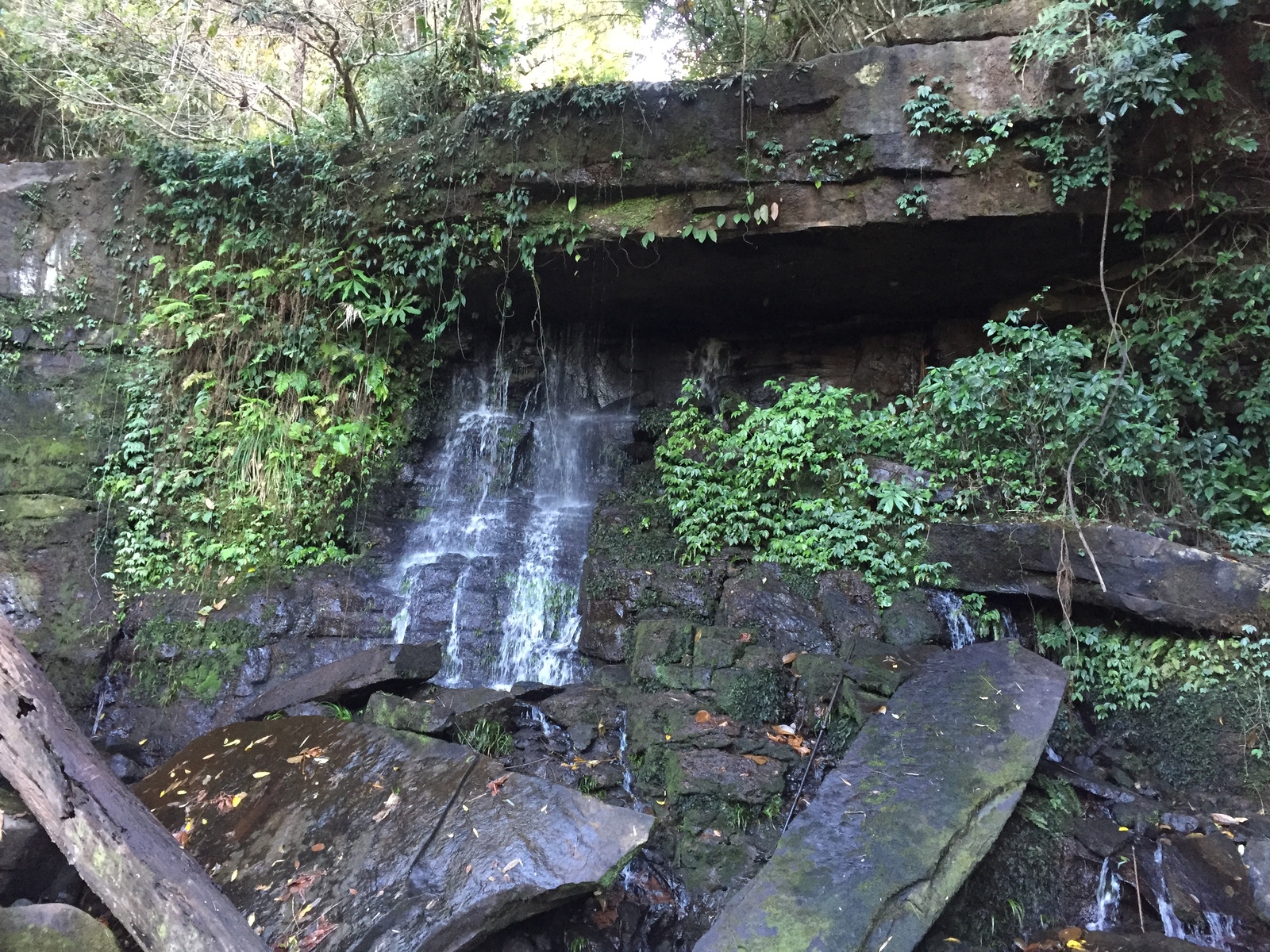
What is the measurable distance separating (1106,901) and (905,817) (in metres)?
1.40

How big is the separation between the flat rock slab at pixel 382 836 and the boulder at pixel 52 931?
1.87 ft

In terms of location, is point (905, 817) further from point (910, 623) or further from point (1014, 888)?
point (910, 623)

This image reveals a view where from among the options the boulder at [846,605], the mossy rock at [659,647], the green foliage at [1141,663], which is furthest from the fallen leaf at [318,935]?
the green foliage at [1141,663]

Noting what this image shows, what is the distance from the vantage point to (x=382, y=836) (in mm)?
3686

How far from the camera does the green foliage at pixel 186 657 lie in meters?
6.16

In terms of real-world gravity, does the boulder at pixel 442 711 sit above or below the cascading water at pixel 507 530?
below

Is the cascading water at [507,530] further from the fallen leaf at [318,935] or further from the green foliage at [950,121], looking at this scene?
the green foliage at [950,121]

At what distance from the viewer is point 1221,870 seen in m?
3.88

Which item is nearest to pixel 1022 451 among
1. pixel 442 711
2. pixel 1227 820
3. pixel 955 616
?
pixel 955 616

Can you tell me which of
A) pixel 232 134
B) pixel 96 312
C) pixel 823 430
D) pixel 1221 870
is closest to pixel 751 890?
pixel 1221 870

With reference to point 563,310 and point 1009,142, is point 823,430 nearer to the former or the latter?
point 1009,142

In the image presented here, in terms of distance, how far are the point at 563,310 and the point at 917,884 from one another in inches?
304

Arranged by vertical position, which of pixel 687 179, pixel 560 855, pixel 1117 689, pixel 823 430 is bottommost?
pixel 560 855

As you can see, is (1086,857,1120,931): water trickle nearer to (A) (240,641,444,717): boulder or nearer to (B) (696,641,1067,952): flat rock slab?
(B) (696,641,1067,952): flat rock slab
